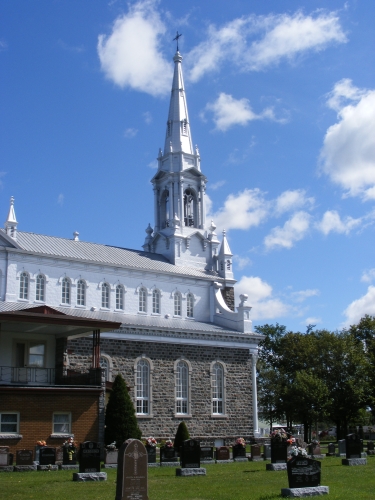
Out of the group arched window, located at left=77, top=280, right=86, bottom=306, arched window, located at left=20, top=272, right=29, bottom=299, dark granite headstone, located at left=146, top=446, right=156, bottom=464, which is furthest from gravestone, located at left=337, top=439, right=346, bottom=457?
arched window, located at left=20, top=272, right=29, bottom=299

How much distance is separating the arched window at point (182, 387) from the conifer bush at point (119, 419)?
10378 millimetres

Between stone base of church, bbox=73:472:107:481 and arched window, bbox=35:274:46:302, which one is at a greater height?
arched window, bbox=35:274:46:302

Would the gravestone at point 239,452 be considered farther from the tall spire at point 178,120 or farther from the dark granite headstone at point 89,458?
the tall spire at point 178,120

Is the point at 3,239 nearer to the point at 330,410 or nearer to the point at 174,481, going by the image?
the point at 174,481

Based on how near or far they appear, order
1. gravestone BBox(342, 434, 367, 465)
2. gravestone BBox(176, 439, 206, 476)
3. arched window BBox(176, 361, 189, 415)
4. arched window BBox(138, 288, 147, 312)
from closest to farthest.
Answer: gravestone BBox(176, 439, 206, 476)
gravestone BBox(342, 434, 367, 465)
arched window BBox(176, 361, 189, 415)
arched window BBox(138, 288, 147, 312)

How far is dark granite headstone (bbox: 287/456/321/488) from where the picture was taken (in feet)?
54.6

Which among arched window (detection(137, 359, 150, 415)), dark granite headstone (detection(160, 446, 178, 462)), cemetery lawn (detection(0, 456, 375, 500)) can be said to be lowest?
cemetery lawn (detection(0, 456, 375, 500))

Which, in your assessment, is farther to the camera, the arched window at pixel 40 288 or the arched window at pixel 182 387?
the arched window at pixel 182 387

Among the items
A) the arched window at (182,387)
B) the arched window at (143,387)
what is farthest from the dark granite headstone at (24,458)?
the arched window at (182,387)

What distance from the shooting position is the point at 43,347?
34219 millimetres

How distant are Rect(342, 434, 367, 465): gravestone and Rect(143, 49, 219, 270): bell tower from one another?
78.4 feet

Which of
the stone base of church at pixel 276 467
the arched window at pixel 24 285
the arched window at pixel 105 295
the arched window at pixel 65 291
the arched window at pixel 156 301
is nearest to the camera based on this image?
the stone base of church at pixel 276 467

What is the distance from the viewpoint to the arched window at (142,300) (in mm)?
43781

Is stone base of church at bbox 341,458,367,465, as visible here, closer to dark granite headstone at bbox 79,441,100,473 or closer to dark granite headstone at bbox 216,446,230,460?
dark granite headstone at bbox 216,446,230,460
